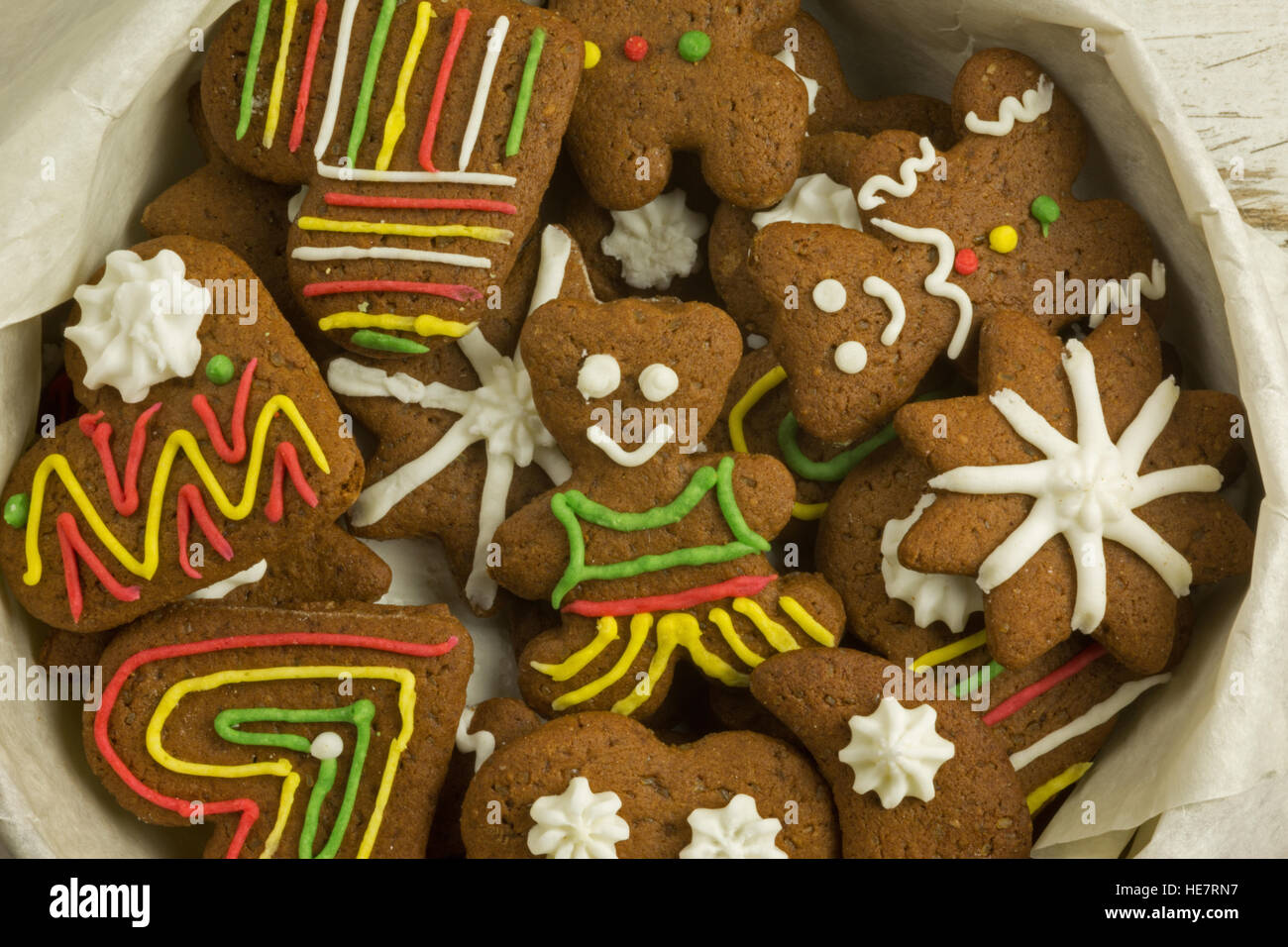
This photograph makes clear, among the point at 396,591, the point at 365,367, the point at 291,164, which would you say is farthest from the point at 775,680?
the point at 291,164

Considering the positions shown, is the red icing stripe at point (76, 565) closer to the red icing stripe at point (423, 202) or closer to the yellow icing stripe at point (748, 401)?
the red icing stripe at point (423, 202)

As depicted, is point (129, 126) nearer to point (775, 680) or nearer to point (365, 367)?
point (365, 367)

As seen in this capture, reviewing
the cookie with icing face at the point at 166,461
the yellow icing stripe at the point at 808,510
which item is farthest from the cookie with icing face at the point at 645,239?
the cookie with icing face at the point at 166,461

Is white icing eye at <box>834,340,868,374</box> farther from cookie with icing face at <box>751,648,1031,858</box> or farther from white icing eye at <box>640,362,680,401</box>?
cookie with icing face at <box>751,648,1031,858</box>

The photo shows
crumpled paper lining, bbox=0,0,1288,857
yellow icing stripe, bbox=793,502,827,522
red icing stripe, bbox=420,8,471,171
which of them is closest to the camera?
crumpled paper lining, bbox=0,0,1288,857

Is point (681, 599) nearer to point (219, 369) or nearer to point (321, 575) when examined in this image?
point (321, 575)

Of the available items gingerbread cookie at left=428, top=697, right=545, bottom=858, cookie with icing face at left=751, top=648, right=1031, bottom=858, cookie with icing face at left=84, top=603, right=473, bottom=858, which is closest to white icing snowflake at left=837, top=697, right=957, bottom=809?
cookie with icing face at left=751, top=648, right=1031, bottom=858
